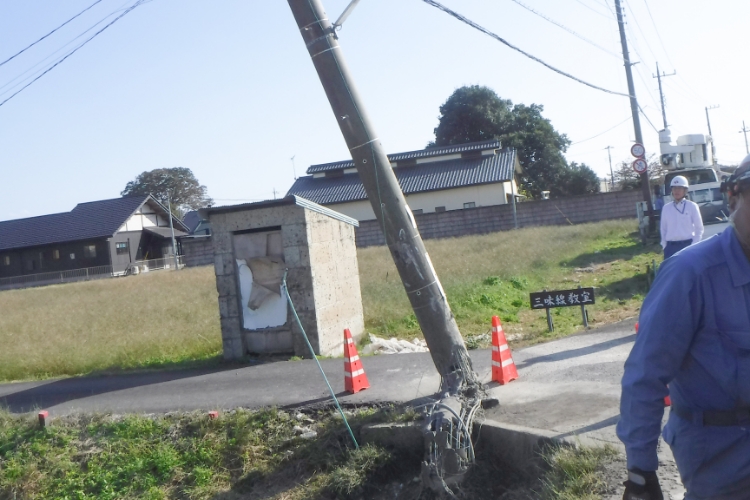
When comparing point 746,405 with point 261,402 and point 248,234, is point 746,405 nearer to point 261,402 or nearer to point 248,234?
point 261,402

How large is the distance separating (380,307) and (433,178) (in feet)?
91.2

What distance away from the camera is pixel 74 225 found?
49062mm

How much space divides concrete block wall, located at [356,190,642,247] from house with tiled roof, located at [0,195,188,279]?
893 inches

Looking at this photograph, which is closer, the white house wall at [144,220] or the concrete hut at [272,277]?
the concrete hut at [272,277]

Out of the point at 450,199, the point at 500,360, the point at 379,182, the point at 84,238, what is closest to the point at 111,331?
the point at 500,360

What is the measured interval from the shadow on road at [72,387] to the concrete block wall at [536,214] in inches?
902

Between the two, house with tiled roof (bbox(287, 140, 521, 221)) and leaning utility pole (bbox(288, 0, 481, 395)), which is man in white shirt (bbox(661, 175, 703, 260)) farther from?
house with tiled roof (bbox(287, 140, 521, 221))

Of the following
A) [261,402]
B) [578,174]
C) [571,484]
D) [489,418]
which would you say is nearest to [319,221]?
[261,402]

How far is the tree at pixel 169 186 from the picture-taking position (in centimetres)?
7600

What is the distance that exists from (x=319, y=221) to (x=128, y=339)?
185 inches

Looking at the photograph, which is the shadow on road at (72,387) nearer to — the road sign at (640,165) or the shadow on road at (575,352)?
the shadow on road at (575,352)

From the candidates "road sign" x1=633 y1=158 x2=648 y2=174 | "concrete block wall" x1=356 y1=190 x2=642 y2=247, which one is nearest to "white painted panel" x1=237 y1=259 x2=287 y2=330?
"road sign" x1=633 y1=158 x2=648 y2=174

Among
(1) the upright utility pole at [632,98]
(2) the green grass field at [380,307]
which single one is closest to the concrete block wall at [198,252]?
(2) the green grass field at [380,307]

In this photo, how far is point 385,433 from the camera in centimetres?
633
